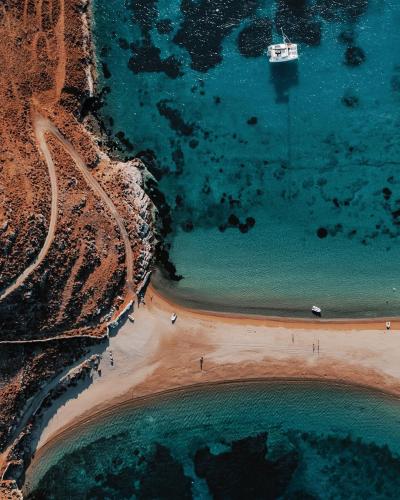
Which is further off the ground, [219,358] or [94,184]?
[94,184]

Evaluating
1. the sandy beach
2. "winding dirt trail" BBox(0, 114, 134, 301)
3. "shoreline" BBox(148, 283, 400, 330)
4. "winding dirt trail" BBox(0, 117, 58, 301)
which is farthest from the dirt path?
the sandy beach

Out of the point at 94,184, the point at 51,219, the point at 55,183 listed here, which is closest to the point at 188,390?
the point at 51,219

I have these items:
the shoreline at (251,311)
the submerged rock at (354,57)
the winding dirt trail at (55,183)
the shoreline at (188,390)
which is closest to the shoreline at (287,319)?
the shoreline at (251,311)

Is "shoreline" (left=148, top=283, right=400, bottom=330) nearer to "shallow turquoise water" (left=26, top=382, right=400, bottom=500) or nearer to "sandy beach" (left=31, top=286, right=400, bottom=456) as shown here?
"sandy beach" (left=31, top=286, right=400, bottom=456)

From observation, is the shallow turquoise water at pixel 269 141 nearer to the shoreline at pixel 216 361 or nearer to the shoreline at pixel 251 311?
the shoreline at pixel 251 311

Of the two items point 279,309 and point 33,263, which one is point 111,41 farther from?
point 279,309

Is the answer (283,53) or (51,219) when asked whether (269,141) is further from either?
(51,219)
